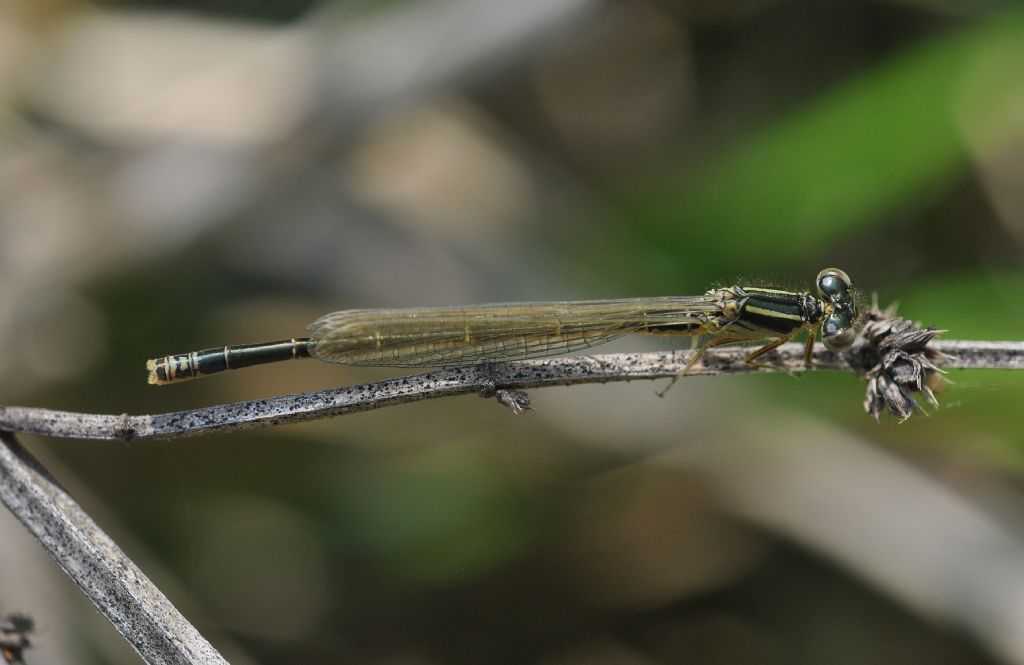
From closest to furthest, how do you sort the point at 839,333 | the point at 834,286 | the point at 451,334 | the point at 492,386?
1. the point at 492,386
2. the point at 839,333
3. the point at 451,334
4. the point at 834,286

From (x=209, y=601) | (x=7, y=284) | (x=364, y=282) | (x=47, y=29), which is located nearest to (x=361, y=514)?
(x=209, y=601)

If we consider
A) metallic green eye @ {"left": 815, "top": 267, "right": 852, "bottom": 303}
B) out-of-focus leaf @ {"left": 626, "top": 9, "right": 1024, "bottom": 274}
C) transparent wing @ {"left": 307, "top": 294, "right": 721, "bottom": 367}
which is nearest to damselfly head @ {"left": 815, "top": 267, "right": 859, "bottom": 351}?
metallic green eye @ {"left": 815, "top": 267, "right": 852, "bottom": 303}

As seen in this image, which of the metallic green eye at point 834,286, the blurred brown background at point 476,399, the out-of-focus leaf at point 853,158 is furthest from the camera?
the out-of-focus leaf at point 853,158

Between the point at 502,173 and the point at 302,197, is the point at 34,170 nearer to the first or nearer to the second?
the point at 302,197

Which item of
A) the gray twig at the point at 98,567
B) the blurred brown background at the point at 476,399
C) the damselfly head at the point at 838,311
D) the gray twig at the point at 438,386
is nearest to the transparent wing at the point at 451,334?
the gray twig at the point at 438,386

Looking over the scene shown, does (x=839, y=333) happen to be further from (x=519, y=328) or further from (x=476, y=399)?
(x=476, y=399)

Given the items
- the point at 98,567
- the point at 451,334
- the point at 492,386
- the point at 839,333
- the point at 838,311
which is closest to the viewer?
the point at 98,567

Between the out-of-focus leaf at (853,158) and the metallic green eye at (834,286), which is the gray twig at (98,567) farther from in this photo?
the out-of-focus leaf at (853,158)

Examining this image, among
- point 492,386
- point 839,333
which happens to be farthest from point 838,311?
point 492,386
